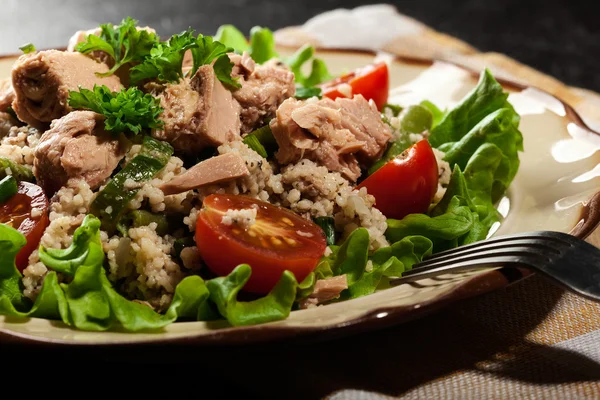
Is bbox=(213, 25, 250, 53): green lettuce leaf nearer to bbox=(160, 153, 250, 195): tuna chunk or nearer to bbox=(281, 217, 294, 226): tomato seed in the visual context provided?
bbox=(160, 153, 250, 195): tuna chunk

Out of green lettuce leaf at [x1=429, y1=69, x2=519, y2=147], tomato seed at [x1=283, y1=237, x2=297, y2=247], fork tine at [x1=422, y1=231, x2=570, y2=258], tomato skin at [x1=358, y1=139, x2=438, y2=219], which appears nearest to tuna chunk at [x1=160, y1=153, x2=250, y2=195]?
tomato seed at [x1=283, y1=237, x2=297, y2=247]

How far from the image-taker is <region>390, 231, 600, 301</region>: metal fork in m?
2.93

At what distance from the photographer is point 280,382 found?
311 centimetres

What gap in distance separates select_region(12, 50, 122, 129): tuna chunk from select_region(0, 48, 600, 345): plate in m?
1.34

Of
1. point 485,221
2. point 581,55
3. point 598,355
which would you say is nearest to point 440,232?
point 485,221

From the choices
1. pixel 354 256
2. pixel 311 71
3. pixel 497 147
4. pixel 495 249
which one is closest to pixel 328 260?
pixel 354 256

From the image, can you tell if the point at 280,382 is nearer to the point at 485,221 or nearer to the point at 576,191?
the point at 485,221

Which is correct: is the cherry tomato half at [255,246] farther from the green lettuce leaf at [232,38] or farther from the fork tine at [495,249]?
the green lettuce leaf at [232,38]

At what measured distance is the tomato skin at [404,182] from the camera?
416 cm

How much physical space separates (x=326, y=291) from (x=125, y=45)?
184cm

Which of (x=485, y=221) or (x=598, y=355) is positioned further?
(x=485, y=221)

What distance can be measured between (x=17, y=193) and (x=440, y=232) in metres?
2.18

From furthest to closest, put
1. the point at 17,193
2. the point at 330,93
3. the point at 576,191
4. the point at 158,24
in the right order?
the point at 158,24 → the point at 330,93 → the point at 576,191 → the point at 17,193

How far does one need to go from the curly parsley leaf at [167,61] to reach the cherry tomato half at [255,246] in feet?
2.67
